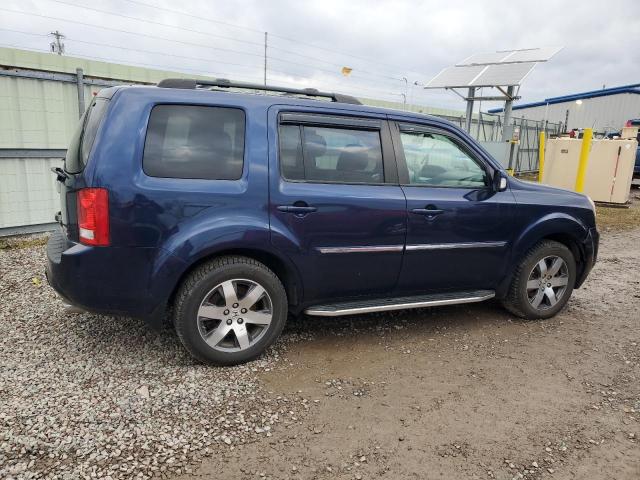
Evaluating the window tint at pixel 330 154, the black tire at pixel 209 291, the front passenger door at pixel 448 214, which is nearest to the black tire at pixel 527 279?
the front passenger door at pixel 448 214

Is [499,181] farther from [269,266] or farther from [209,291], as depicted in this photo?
[209,291]

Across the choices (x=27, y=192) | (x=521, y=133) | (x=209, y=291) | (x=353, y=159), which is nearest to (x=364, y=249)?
(x=353, y=159)

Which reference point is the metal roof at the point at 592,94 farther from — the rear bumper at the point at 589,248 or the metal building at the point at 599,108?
the rear bumper at the point at 589,248

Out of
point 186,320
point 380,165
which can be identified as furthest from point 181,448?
point 380,165

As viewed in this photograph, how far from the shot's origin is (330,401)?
9.97ft

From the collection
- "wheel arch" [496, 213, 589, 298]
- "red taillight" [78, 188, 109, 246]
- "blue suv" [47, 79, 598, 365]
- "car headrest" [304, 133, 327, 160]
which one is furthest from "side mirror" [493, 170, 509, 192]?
"red taillight" [78, 188, 109, 246]

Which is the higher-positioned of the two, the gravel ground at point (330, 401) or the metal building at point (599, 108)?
the metal building at point (599, 108)

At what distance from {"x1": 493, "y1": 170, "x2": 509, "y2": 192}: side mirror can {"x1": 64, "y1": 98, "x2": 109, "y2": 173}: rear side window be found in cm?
303

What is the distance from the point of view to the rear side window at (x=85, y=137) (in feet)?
9.82

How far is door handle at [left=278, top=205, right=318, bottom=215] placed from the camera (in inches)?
128

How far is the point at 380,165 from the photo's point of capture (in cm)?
369

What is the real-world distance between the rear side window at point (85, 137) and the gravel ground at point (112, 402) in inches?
52.8

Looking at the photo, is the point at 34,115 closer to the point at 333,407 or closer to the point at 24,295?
the point at 24,295

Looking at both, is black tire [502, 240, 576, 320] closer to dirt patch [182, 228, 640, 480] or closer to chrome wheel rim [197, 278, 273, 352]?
dirt patch [182, 228, 640, 480]
